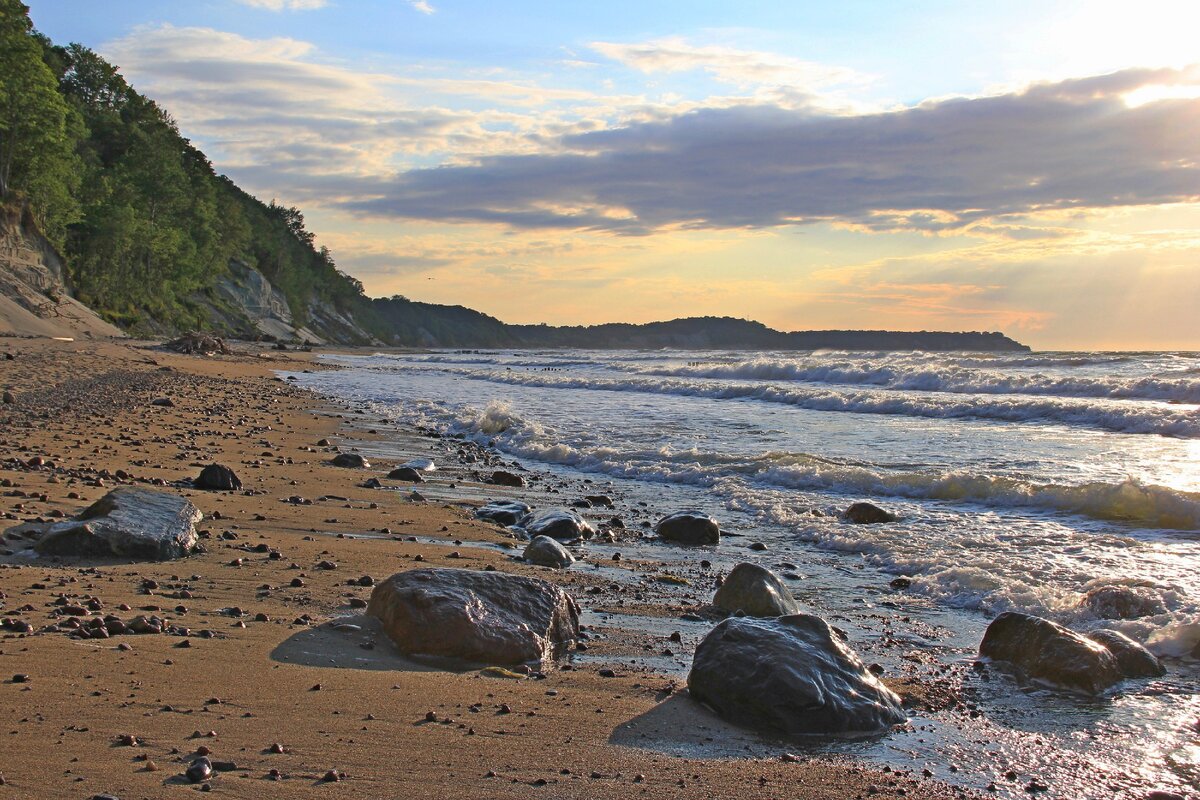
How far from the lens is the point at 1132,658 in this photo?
15.6ft

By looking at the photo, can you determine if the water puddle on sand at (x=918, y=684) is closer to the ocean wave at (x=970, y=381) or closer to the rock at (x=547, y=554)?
the rock at (x=547, y=554)

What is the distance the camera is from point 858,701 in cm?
404

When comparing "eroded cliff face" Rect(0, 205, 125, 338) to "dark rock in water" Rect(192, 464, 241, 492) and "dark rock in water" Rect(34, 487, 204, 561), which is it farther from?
"dark rock in water" Rect(34, 487, 204, 561)

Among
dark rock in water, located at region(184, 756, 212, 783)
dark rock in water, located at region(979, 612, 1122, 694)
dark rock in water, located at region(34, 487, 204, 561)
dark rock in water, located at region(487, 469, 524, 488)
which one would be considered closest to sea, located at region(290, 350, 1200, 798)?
dark rock in water, located at region(979, 612, 1122, 694)

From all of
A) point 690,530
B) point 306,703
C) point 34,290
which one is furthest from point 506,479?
point 34,290

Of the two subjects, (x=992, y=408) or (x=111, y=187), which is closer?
(x=992, y=408)

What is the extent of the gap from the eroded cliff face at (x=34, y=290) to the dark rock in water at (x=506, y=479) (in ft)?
93.7

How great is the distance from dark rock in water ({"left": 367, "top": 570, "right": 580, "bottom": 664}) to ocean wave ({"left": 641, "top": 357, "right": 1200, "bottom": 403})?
22.9 metres

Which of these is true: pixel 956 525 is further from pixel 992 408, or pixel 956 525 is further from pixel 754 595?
pixel 992 408

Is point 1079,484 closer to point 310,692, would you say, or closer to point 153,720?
point 310,692

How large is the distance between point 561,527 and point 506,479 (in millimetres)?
3218

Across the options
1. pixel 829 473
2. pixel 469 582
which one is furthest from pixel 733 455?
pixel 469 582

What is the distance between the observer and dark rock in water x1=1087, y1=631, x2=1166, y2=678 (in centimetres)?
471

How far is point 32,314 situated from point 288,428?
26650 millimetres
